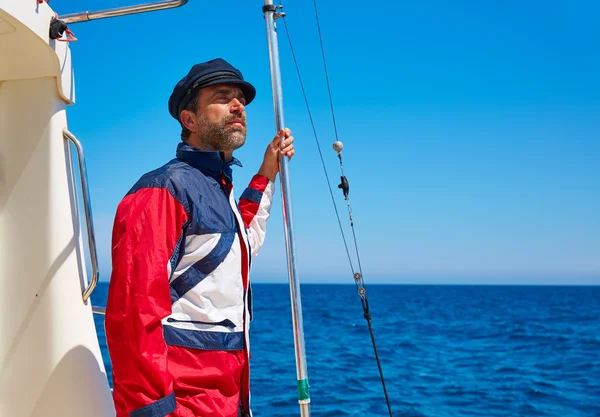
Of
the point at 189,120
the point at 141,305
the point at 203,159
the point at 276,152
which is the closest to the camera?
the point at 141,305

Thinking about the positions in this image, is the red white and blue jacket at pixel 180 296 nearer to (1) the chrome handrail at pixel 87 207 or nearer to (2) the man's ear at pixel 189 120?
(2) the man's ear at pixel 189 120

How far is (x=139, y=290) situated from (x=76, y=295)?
94cm

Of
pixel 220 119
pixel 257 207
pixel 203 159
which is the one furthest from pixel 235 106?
pixel 257 207

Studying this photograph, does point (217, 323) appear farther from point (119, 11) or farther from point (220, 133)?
point (119, 11)

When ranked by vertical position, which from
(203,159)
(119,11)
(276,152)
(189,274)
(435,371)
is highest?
(119,11)

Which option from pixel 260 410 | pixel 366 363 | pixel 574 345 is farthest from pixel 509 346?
pixel 260 410

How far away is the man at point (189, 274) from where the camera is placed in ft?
5.71

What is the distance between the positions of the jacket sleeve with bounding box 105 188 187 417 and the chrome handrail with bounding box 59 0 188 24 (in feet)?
2.90

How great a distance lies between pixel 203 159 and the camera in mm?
2174

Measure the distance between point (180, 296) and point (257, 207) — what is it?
0.76 metres

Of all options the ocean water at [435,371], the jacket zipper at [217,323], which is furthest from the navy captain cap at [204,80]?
the ocean water at [435,371]

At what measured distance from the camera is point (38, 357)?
248 centimetres

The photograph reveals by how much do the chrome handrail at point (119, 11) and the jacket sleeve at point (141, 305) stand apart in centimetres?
88

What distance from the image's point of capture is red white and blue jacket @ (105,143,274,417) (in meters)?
1.73
